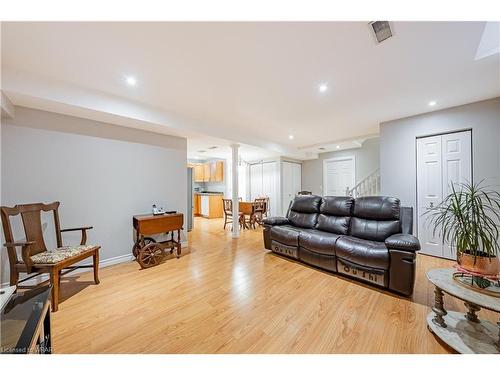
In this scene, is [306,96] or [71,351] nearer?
[71,351]

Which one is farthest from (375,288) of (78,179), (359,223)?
(78,179)

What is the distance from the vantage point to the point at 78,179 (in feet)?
8.72

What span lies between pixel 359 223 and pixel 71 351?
3.19m

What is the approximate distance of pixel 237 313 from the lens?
5.88ft

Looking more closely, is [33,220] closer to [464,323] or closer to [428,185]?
[464,323]

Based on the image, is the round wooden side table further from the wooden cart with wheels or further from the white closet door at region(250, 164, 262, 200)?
the white closet door at region(250, 164, 262, 200)

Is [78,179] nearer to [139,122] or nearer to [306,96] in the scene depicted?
[139,122]

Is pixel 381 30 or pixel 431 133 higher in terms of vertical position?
pixel 381 30

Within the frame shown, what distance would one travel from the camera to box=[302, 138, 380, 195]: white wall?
5.52 meters

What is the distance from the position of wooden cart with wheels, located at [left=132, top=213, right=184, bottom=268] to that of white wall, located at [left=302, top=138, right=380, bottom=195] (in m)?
4.85

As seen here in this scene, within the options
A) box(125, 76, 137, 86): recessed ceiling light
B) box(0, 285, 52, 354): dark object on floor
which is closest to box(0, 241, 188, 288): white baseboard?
box(0, 285, 52, 354): dark object on floor

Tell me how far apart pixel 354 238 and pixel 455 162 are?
6.82ft

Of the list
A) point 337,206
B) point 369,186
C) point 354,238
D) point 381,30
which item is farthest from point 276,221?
point 369,186

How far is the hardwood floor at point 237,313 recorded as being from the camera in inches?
56.2
